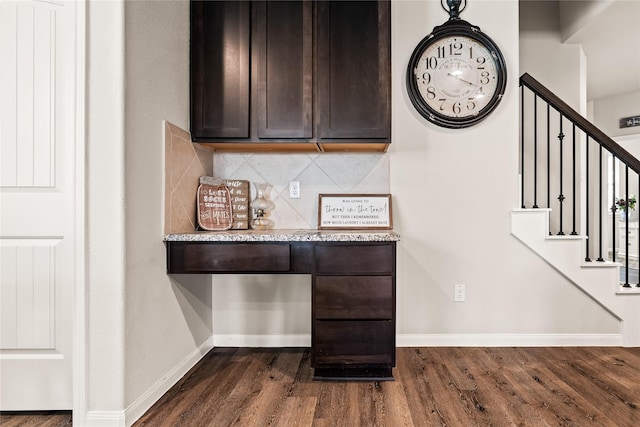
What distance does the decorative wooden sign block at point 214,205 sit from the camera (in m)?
2.37

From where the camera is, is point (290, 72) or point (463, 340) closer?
point (290, 72)

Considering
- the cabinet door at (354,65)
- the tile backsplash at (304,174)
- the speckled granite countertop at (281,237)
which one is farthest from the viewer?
the tile backsplash at (304,174)

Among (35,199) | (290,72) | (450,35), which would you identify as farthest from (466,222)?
(35,199)

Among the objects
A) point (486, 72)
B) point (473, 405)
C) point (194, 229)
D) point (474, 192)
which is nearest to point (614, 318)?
point (474, 192)

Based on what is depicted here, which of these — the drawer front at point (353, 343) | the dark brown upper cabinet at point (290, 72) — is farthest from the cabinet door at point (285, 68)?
the drawer front at point (353, 343)

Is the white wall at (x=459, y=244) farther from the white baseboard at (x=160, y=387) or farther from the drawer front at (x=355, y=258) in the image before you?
the drawer front at (x=355, y=258)

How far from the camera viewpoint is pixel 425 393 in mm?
1953

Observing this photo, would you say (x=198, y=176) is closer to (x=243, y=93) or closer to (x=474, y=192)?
(x=243, y=93)

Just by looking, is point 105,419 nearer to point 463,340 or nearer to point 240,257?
point 240,257

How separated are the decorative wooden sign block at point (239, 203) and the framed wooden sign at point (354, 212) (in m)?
0.51

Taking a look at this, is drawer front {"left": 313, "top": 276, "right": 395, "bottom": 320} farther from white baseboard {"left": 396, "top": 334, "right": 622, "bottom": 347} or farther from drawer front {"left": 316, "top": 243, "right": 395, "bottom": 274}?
white baseboard {"left": 396, "top": 334, "right": 622, "bottom": 347}

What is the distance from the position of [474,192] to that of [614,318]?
131 cm

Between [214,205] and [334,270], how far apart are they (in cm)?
95

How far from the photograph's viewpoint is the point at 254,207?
8.62 feet
